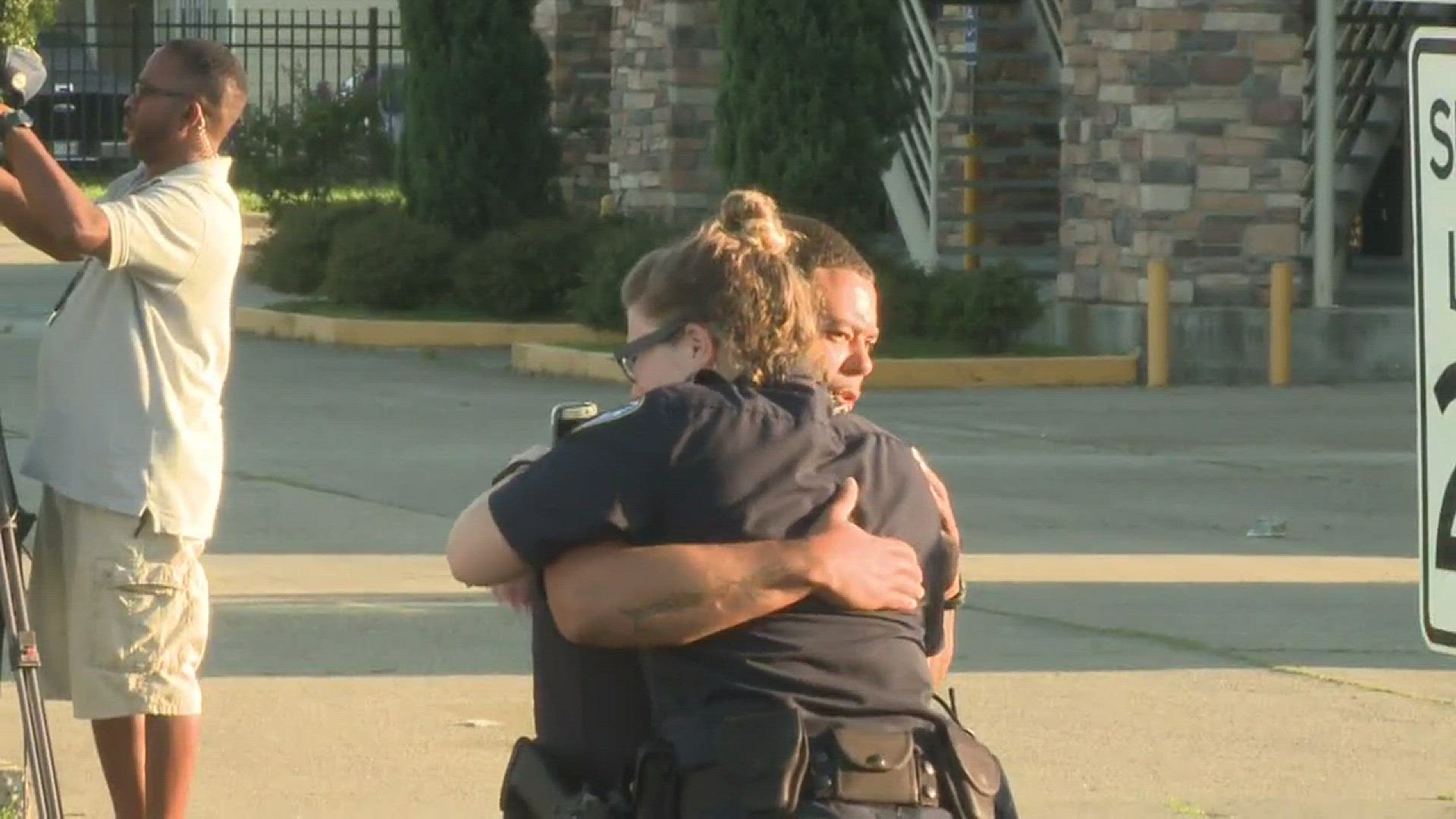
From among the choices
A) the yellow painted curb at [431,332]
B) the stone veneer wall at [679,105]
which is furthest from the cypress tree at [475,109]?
the yellow painted curb at [431,332]

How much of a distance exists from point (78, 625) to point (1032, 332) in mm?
12169

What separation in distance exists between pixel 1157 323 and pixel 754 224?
1216 cm

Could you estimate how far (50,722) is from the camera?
729cm

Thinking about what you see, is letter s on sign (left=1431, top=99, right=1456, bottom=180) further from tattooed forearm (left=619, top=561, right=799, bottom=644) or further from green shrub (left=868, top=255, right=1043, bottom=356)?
green shrub (left=868, top=255, right=1043, bottom=356)

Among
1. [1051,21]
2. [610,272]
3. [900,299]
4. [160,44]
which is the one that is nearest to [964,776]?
[900,299]

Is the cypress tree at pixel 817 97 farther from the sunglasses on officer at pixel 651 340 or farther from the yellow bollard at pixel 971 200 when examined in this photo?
the sunglasses on officer at pixel 651 340

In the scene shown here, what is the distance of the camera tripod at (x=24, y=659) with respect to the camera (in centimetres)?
516

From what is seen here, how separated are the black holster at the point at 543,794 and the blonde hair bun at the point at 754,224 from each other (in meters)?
0.78

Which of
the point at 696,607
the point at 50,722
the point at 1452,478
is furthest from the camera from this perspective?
the point at 50,722

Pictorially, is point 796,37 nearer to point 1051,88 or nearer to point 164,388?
point 1051,88

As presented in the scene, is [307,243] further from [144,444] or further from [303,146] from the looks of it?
[144,444]

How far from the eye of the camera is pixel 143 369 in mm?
5484

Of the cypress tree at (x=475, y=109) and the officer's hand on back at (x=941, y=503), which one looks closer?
the officer's hand on back at (x=941, y=503)

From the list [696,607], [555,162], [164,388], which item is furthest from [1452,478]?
[555,162]
